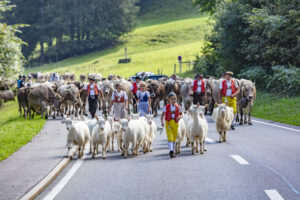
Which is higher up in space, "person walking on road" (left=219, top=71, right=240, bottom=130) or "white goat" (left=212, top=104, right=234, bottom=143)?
"person walking on road" (left=219, top=71, right=240, bottom=130)

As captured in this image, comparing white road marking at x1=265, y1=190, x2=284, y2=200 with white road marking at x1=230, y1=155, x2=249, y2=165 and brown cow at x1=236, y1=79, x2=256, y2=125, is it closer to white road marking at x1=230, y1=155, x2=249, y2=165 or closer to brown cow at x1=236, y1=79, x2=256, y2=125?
white road marking at x1=230, y1=155, x2=249, y2=165

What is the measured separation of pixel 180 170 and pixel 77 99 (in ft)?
54.1

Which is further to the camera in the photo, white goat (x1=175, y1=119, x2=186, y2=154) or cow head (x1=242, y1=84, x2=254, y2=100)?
cow head (x1=242, y1=84, x2=254, y2=100)

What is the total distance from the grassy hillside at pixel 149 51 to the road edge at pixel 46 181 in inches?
2554

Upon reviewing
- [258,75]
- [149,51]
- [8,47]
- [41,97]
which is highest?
[149,51]

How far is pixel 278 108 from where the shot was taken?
2811 centimetres

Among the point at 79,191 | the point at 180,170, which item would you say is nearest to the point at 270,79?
the point at 180,170

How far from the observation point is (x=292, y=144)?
1513cm

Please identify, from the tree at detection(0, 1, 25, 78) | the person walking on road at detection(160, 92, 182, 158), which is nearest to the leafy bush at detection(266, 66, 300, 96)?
the tree at detection(0, 1, 25, 78)

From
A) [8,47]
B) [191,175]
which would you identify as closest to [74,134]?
[191,175]

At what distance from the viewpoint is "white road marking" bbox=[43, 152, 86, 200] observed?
902 centimetres

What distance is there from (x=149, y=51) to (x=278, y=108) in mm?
75100

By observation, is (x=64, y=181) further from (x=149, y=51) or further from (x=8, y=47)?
(x=149, y=51)

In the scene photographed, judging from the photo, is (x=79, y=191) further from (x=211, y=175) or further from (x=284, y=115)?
(x=284, y=115)
